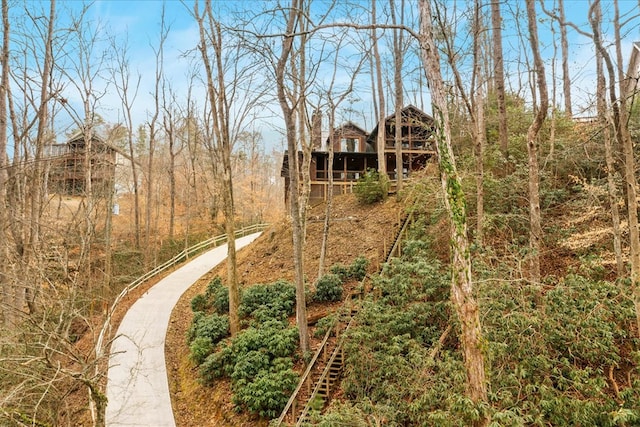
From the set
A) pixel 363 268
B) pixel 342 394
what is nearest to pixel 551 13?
pixel 363 268

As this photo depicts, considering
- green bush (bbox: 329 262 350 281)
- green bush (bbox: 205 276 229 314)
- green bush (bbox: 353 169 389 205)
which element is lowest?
green bush (bbox: 205 276 229 314)

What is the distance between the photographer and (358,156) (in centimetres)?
2498

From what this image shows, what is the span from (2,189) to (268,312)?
695 centimetres

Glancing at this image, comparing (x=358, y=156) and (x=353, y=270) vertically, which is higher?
(x=358, y=156)

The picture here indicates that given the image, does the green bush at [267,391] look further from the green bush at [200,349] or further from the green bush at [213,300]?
the green bush at [213,300]

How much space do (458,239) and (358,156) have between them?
1980cm

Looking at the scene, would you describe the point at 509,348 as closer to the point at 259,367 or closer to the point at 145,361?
the point at 259,367

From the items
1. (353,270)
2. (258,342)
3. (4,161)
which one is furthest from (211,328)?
(4,161)

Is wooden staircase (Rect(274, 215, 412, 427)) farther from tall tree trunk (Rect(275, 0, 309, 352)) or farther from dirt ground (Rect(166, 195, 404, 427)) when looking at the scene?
dirt ground (Rect(166, 195, 404, 427))

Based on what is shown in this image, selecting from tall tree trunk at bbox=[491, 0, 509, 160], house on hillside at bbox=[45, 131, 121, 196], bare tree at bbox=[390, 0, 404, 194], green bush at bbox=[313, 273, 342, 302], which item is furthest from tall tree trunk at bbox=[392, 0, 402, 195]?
house on hillside at bbox=[45, 131, 121, 196]

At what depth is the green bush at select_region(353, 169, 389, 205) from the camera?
59.4 ft

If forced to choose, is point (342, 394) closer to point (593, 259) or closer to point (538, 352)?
point (538, 352)

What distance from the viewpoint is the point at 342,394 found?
326 inches

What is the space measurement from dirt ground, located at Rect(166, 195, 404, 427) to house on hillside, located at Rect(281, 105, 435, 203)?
3430mm
